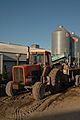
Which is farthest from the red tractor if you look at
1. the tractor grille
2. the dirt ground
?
the dirt ground

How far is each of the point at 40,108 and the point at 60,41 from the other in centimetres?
1521

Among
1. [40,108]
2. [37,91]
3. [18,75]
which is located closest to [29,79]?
[18,75]

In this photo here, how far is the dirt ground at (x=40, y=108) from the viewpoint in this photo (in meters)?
A: 9.15

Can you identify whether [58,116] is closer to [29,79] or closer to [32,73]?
[29,79]

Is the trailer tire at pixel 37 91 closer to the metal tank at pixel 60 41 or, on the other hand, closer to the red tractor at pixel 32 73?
the red tractor at pixel 32 73

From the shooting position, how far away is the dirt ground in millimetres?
9148

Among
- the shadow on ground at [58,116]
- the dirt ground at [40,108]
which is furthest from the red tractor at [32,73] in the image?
the shadow on ground at [58,116]

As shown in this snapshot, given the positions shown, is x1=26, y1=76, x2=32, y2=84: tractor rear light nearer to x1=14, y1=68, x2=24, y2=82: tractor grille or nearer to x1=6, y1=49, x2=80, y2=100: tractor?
x1=6, y1=49, x2=80, y2=100: tractor

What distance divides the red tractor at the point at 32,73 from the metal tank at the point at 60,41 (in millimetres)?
9226

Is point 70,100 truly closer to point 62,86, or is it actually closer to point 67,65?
point 62,86

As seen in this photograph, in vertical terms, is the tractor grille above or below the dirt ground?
above

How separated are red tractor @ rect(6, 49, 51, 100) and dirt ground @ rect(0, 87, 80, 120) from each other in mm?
614

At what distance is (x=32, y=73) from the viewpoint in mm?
14125

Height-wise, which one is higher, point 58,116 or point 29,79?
point 29,79
